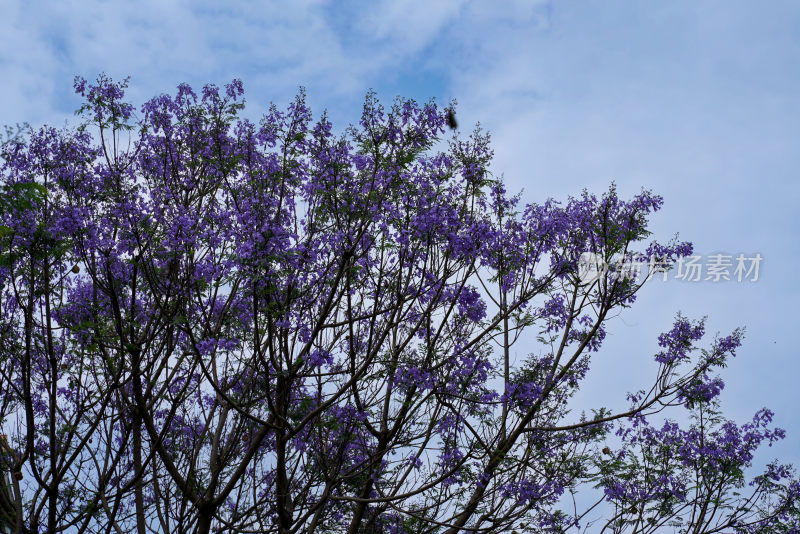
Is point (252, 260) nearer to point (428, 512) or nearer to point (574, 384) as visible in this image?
point (428, 512)

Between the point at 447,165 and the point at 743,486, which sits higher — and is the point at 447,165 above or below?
above

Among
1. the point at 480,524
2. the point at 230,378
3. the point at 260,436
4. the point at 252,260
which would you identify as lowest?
the point at 480,524

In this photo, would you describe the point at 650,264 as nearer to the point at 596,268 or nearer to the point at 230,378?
the point at 596,268

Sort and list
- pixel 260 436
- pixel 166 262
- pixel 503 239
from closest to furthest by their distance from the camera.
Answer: pixel 260 436 → pixel 166 262 → pixel 503 239

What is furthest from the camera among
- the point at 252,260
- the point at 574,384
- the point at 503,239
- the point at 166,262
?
the point at 574,384

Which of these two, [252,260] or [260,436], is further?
[260,436]

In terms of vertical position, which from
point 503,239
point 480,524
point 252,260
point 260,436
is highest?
point 503,239

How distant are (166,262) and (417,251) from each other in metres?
2.92

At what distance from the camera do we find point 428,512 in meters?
8.77

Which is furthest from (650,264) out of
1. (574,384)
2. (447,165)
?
(447,165)

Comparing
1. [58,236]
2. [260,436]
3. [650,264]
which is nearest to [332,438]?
[260,436]

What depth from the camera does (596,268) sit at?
32.7 ft

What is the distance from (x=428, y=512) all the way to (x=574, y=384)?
2730 mm

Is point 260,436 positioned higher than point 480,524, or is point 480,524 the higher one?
point 260,436
